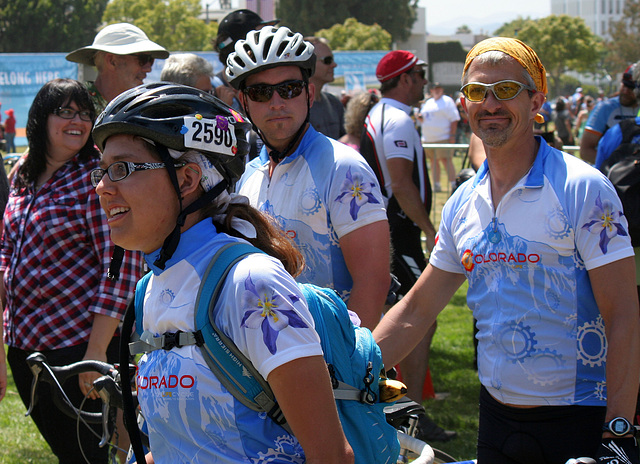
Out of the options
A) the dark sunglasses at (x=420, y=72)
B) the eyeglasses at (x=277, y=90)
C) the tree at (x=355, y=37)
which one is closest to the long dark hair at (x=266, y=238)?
the eyeglasses at (x=277, y=90)

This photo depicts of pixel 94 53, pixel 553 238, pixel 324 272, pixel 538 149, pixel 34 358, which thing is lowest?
pixel 34 358

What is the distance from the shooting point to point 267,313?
179 centimetres

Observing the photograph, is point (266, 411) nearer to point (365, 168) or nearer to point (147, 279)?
point (147, 279)

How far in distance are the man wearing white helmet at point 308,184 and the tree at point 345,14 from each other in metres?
65.5

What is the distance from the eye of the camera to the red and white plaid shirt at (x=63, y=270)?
3846 millimetres

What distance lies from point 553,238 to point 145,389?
150cm

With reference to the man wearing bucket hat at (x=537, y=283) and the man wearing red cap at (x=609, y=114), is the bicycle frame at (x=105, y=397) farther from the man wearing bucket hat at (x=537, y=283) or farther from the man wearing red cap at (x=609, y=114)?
the man wearing red cap at (x=609, y=114)

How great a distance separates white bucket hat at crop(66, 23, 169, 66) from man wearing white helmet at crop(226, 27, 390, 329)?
149 centimetres

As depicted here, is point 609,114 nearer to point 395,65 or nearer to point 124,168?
point 395,65

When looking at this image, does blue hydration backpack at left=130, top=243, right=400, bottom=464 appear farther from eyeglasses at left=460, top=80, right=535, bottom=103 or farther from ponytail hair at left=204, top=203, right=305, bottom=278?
eyeglasses at left=460, top=80, right=535, bottom=103

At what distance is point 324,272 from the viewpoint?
3.25 metres

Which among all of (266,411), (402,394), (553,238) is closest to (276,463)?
(266,411)

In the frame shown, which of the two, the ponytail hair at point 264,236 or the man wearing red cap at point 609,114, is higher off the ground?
the ponytail hair at point 264,236

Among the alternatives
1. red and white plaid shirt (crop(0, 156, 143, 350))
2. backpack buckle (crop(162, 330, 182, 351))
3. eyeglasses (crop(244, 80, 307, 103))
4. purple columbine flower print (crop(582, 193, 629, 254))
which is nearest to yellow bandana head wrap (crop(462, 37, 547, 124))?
purple columbine flower print (crop(582, 193, 629, 254))
